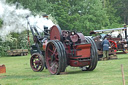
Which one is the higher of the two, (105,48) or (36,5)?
(36,5)

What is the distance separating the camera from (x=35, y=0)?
145ft

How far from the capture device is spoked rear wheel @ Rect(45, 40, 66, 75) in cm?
1248

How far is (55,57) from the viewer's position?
13.0 m

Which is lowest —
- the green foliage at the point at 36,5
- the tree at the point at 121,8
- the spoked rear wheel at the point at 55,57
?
the spoked rear wheel at the point at 55,57

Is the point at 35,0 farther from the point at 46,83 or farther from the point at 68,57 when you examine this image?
the point at 46,83

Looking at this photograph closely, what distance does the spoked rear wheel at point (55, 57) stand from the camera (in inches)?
491

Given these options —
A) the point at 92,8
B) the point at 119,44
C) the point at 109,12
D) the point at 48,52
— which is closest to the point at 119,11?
the point at 109,12

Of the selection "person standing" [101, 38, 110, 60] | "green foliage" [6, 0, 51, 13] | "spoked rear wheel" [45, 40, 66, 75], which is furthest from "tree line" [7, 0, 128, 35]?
"spoked rear wheel" [45, 40, 66, 75]

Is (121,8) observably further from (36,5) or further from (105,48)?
(105,48)

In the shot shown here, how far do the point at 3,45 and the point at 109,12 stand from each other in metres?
41.3

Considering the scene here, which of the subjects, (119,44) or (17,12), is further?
(119,44)

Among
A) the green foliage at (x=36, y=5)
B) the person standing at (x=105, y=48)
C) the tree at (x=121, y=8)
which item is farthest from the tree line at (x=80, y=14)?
the person standing at (x=105, y=48)

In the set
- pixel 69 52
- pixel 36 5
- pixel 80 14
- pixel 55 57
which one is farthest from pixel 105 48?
pixel 80 14

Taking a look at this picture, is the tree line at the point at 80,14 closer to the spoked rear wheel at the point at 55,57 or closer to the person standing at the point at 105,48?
the person standing at the point at 105,48
